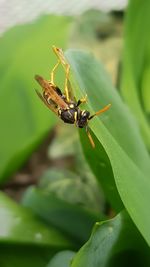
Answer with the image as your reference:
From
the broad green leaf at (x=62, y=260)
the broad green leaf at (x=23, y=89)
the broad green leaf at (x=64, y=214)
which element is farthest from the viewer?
the broad green leaf at (x=23, y=89)

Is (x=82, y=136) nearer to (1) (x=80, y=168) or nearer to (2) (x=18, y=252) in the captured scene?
(2) (x=18, y=252)

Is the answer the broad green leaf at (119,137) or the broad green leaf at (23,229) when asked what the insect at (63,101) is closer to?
the broad green leaf at (119,137)

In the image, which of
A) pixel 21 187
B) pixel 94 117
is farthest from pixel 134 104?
pixel 21 187

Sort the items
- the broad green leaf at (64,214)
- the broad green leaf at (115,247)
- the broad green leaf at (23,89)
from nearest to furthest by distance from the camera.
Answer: the broad green leaf at (115,247) → the broad green leaf at (64,214) → the broad green leaf at (23,89)

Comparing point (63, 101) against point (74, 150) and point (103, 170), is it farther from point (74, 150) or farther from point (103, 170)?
point (74, 150)

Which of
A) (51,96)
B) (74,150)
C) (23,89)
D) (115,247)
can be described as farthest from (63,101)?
(74,150)

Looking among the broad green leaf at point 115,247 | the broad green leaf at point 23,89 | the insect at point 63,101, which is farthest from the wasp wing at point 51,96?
the broad green leaf at point 23,89

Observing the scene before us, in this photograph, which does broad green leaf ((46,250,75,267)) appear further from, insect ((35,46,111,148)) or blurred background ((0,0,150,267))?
insect ((35,46,111,148))
